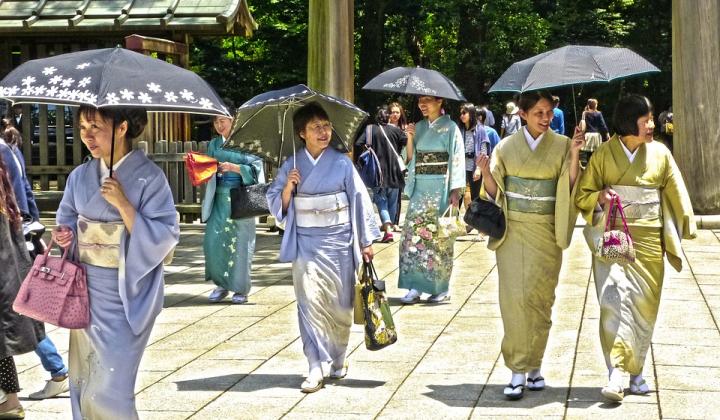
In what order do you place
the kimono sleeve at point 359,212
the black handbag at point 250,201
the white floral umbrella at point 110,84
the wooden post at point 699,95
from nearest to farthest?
the white floral umbrella at point 110,84, the kimono sleeve at point 359,212, the black handbag at point 250,201, the wooden post at point 699,95

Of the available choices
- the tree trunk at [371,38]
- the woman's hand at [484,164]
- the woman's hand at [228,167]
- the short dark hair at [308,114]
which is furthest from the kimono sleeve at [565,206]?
the tree trunk at [371,38]

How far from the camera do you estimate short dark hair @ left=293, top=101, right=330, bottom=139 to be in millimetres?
7103

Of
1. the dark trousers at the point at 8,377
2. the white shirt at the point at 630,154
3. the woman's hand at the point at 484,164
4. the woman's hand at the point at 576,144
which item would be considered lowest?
the dark trousers at the point at 8,377

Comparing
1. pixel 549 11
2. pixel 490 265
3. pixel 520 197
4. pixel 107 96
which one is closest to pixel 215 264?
pixel 490 265

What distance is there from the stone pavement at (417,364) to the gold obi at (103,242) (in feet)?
4.72

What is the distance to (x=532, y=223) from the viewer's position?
6723 millimetres

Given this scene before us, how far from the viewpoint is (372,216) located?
7.27 metres

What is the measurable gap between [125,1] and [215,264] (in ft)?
25.4

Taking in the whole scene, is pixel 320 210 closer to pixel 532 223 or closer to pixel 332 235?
pixel 332 235

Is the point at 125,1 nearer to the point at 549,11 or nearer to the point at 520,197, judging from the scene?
the point at 520,197

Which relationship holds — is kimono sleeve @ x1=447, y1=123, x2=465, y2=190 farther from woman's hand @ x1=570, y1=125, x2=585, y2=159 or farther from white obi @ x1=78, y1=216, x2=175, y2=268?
white obi @ x1=78, y1=216, x2=175, y2=268

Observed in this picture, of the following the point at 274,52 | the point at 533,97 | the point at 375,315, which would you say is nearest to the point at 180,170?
the point at 375,315

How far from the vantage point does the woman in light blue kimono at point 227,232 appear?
10180 millimetres

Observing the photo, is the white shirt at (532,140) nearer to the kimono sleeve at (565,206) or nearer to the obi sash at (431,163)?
the kimono sleeve at (565,206)
